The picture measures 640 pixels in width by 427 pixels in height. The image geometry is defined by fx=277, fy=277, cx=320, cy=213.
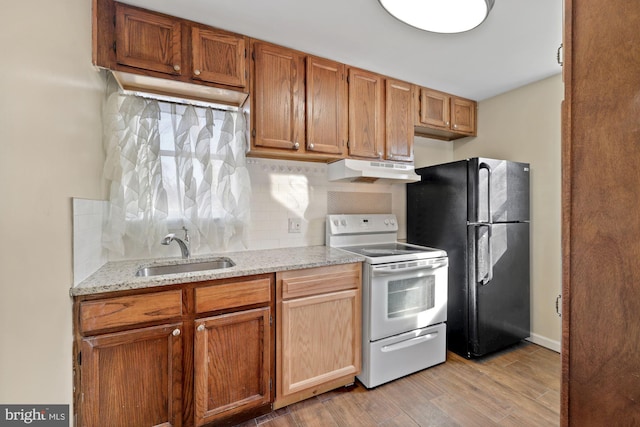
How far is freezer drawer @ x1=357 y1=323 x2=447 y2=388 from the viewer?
6.34 ft

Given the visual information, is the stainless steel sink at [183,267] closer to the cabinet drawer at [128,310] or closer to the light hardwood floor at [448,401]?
the cabinet drawer at [128,310]

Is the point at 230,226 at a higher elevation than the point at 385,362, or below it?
higher

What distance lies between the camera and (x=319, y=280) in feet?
5.93

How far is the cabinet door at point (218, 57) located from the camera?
1705 millimetres

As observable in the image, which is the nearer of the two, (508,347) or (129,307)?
(129,307)

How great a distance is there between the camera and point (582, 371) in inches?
22.4

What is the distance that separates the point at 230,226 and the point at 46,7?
1.38 metres

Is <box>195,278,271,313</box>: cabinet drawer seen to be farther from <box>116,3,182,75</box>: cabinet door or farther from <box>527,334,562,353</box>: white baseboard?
<box>527,334,562,353</box>: white baseboard

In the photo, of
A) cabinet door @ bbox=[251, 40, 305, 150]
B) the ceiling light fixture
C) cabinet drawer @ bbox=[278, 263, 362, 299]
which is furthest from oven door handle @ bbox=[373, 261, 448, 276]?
the ceiling light fixture

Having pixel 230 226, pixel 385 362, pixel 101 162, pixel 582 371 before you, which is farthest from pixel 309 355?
pixel 101 162

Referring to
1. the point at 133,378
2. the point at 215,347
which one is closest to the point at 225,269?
the point at 215,347

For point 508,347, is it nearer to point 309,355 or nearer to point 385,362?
point 385,362

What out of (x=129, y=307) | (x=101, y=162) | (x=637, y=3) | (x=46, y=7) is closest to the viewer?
(x=637, y=3)

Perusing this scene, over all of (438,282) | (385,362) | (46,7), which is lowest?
(385,362)
